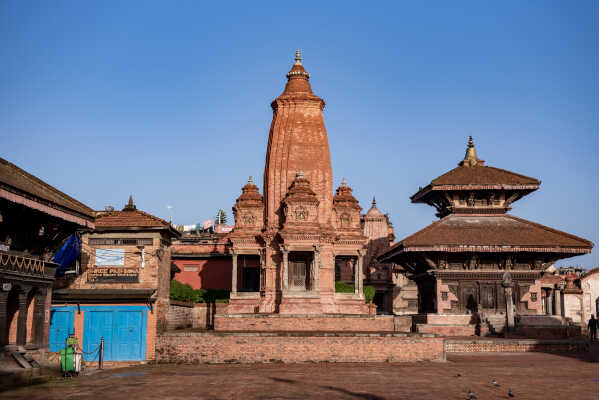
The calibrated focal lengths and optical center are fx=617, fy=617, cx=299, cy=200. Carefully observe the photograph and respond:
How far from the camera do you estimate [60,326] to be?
2556 centimetres

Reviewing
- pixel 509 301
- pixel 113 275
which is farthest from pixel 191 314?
pixel 509 301

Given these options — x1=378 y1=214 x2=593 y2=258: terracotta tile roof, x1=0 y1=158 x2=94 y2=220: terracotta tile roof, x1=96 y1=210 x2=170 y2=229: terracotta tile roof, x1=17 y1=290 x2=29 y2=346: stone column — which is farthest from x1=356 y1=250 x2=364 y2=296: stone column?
x1=17 y1=290 x2=29 y2=346: stone column

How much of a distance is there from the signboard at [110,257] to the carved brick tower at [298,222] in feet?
30.6

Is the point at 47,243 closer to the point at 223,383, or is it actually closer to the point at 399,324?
the point at 223,383

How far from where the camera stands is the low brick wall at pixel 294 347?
2516cm

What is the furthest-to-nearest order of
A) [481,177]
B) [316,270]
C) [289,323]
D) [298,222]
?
[481,177] → [298,222] → [316,270] → [289,323]

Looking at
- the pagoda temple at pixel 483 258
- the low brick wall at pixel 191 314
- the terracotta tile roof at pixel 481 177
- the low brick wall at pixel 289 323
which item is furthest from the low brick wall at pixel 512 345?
the low brick wall at pixel 191 314

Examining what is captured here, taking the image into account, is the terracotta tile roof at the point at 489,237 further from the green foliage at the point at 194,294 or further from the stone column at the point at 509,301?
the green foliage at the point at 194,294

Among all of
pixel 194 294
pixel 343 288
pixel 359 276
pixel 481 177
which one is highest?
pixel 481 177

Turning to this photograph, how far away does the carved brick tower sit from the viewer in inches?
1309

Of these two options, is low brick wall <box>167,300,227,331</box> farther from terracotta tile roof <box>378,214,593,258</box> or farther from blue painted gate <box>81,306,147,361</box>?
terracotta tile roof <box>378,214,593,258</box>

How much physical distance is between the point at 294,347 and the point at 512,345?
12.5 meters

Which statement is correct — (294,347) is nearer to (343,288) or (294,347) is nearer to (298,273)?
(298,273)

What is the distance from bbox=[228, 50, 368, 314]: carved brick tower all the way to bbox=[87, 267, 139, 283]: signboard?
8.86 m
